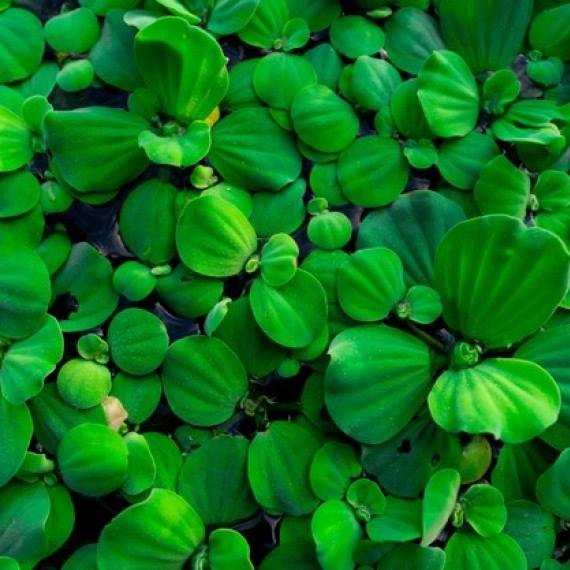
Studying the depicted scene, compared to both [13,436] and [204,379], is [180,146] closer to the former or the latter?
[204,379]

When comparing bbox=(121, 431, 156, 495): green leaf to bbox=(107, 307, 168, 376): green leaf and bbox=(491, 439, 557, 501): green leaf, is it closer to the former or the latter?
bbox=(107, 307, 168, 376): green leaf

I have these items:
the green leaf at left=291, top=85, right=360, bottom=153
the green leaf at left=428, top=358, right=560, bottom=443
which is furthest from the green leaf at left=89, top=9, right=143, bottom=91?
the green leaf at left=428, top=358, right=560, bottom=443

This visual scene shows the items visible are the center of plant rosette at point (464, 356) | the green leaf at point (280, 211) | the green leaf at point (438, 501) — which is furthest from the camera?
the green leaf at point (280, 211)

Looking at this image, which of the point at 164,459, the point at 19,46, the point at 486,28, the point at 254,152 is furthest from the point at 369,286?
the point at 19,46

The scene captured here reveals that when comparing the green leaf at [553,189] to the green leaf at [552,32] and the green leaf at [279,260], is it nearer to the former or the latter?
the green leaf at [552,32]

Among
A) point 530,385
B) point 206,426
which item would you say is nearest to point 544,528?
point 530,385

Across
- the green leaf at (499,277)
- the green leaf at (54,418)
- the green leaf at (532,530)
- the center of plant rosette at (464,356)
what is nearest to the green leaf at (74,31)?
the green leaf at (54,418)
